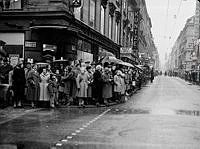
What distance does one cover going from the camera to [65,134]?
9.48 m

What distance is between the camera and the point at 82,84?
669 inches

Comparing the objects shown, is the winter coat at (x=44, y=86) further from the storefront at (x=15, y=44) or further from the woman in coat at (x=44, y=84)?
the storefront at (x=15, y=44)

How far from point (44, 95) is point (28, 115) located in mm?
2696

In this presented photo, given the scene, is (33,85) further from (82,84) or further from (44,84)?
(82,84)

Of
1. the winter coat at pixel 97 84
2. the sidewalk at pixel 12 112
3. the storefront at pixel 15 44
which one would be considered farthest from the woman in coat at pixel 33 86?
the storefront at pixel 15 44

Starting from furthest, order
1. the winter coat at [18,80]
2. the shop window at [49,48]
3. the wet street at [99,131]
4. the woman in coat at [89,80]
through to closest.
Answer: the shop window at [49,48], the woman in coat at [89,80], the winter coat at [18,80], the wet street at [99,131]

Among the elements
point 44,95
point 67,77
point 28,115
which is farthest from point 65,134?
point 67,77

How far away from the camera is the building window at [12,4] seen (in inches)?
882

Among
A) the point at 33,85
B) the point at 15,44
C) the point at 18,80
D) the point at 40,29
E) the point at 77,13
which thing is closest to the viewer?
the point at 18,80

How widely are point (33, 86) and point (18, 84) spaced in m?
0.75

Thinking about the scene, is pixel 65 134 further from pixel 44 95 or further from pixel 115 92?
pixel 115 92

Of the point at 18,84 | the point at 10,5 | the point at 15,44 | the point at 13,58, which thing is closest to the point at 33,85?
the point at 18,84

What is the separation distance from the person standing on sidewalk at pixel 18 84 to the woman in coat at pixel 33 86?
468mm

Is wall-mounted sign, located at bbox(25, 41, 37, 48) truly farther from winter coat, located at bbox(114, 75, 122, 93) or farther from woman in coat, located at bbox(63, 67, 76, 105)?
woman in coat, located at bbox(63, 67, 76, 105)
